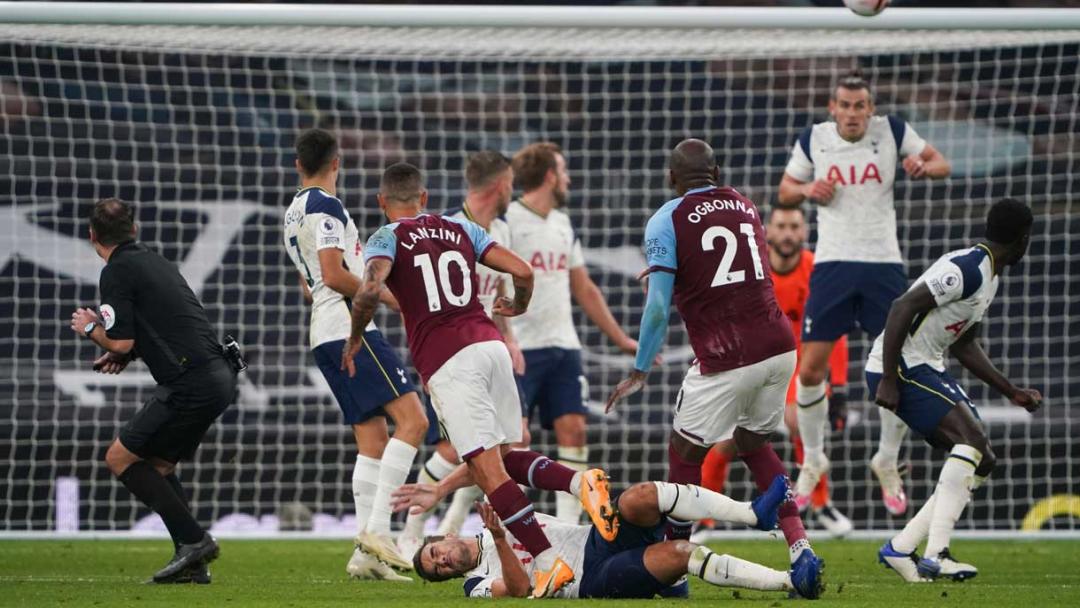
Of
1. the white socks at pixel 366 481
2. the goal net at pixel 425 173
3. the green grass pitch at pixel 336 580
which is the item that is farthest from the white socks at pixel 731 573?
the goal net at pixel 425 173

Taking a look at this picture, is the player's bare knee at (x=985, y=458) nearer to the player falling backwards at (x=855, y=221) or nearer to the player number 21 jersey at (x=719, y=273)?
the player number 21 jersey at (x=719, y=273)

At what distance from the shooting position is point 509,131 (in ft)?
44.0

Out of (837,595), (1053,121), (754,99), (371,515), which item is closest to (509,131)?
(754,99)

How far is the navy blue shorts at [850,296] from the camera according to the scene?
940 centimetres

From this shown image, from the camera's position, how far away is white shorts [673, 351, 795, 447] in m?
6.85

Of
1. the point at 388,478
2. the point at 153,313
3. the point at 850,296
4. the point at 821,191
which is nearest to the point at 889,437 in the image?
the point at 850,296

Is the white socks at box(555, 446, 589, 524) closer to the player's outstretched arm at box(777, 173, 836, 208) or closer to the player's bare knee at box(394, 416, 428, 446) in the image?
the player's bare knee at box(394, 416, 428, 446)

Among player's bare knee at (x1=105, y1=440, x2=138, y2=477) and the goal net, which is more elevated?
the goal net

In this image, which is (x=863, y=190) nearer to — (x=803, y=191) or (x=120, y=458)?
(x=803, y=191)

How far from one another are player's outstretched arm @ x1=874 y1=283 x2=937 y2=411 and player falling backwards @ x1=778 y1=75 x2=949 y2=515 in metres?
1.73

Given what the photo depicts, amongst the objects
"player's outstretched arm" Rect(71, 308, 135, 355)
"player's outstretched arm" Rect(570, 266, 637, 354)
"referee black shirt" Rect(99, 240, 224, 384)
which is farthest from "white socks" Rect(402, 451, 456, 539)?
"player's outstretched arm" Rect(71, 308, 135, 355)

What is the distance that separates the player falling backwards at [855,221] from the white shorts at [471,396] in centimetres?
325

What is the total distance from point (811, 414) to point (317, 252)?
3708 mm

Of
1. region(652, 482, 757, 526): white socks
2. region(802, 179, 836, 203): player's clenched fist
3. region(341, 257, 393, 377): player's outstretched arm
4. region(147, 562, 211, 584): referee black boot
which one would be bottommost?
region(147, 562, 211, 584): referee black boot
